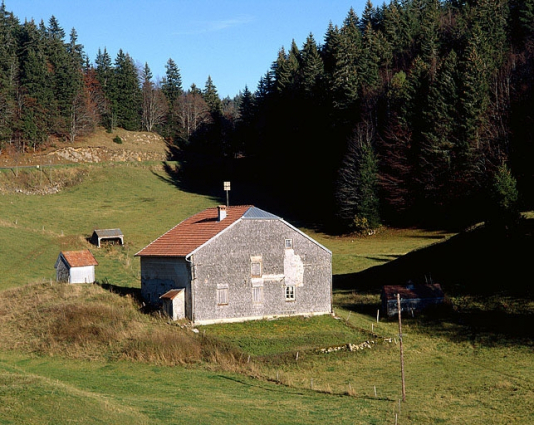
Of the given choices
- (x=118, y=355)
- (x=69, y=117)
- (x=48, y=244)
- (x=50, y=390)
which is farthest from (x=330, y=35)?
(x=50, y=390)

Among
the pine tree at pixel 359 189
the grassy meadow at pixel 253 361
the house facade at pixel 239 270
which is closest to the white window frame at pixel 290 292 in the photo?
the house facade at pixel 239 270

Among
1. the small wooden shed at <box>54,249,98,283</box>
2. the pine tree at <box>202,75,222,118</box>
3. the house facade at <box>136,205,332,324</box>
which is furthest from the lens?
the pine tree at <box>202,75,222,118</box>

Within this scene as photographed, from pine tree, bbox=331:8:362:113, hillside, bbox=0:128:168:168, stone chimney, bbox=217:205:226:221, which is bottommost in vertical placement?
stone chimney, bbox=217:205:226:221

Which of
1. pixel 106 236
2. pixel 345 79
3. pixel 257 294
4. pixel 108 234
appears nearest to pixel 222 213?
pixel 257 294

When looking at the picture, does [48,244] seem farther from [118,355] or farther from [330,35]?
[330,35]

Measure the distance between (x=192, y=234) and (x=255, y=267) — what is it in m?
4.95

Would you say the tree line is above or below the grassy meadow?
above

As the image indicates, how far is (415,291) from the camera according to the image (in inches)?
2007

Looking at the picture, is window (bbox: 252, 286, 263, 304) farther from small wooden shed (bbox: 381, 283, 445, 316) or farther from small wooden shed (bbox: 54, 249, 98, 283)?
small wooden shed (bbox: 54, 249, 98, 283)

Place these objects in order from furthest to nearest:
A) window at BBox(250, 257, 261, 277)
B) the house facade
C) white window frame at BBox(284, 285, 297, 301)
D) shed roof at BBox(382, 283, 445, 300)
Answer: shed roof at BBox(382, 283, 445, 300) → white window frame at BBox(284, 285, 297, 301) → window at BBox(250, 257, 261, 277) → the house facade

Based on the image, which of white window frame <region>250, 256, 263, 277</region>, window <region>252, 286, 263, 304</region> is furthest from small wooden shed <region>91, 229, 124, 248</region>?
window <region>252, 286, 263, 304</region>

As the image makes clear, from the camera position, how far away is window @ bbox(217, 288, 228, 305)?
4419cm

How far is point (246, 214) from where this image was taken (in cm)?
4584

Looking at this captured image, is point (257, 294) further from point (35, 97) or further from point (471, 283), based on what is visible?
point (35, 97)
